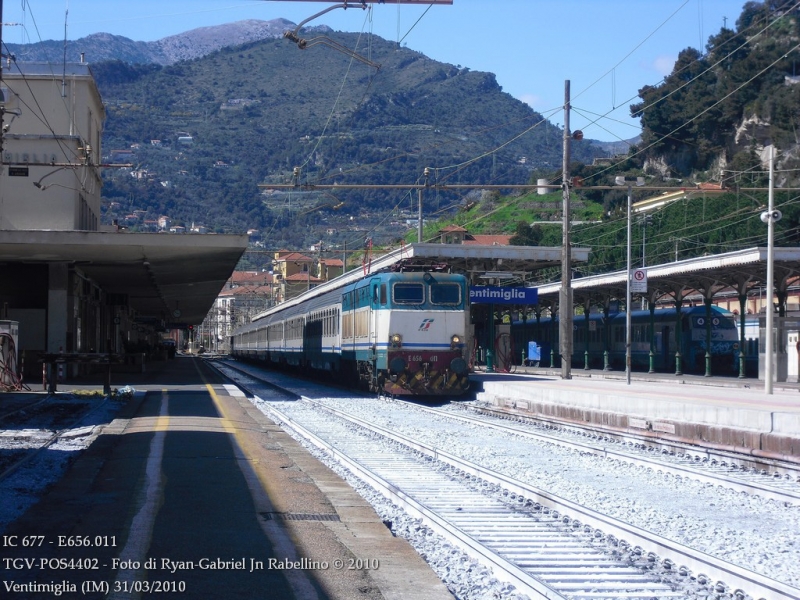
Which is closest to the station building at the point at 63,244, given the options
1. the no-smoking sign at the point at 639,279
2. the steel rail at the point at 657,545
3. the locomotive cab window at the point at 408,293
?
the locomotive cab window at the point at 408,293

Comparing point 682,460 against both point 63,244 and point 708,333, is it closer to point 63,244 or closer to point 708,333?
point 63,244

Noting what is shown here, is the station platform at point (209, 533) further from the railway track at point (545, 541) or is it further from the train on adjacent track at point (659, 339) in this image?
the train on adjacent track at point (659, 339)

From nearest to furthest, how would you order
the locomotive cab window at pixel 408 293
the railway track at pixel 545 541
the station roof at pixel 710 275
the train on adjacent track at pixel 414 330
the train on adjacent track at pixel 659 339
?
the railway track at pixel 545 541 → the train on adjacent track at pixel 414 330 → the locomotive cab window at pixel 408 293 → the station roof at pixel 710 275 → the train on adjacent track at pixel 659 339

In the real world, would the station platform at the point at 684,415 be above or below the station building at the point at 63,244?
below

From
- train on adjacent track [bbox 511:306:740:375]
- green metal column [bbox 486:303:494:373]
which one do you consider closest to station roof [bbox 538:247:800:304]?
train on adjacent track [bbox 511:306:740:375]

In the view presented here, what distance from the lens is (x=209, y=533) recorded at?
24.5ft

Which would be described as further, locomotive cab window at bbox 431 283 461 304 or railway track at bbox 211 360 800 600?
locomotive cab window at bbox 431 283 461 304

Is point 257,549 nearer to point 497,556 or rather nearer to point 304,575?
Result: point 304,575

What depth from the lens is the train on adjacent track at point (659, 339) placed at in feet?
136

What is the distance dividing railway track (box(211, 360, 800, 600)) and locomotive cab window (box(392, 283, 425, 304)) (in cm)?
1128

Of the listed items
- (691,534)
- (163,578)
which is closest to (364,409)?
(691,534)

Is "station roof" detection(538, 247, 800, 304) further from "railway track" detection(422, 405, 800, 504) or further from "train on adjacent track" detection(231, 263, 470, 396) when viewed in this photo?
"railway track" detection(422, 405, 800, 504)

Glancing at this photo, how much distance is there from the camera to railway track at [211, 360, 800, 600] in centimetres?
598

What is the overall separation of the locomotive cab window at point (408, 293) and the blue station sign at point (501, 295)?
11.0 m
